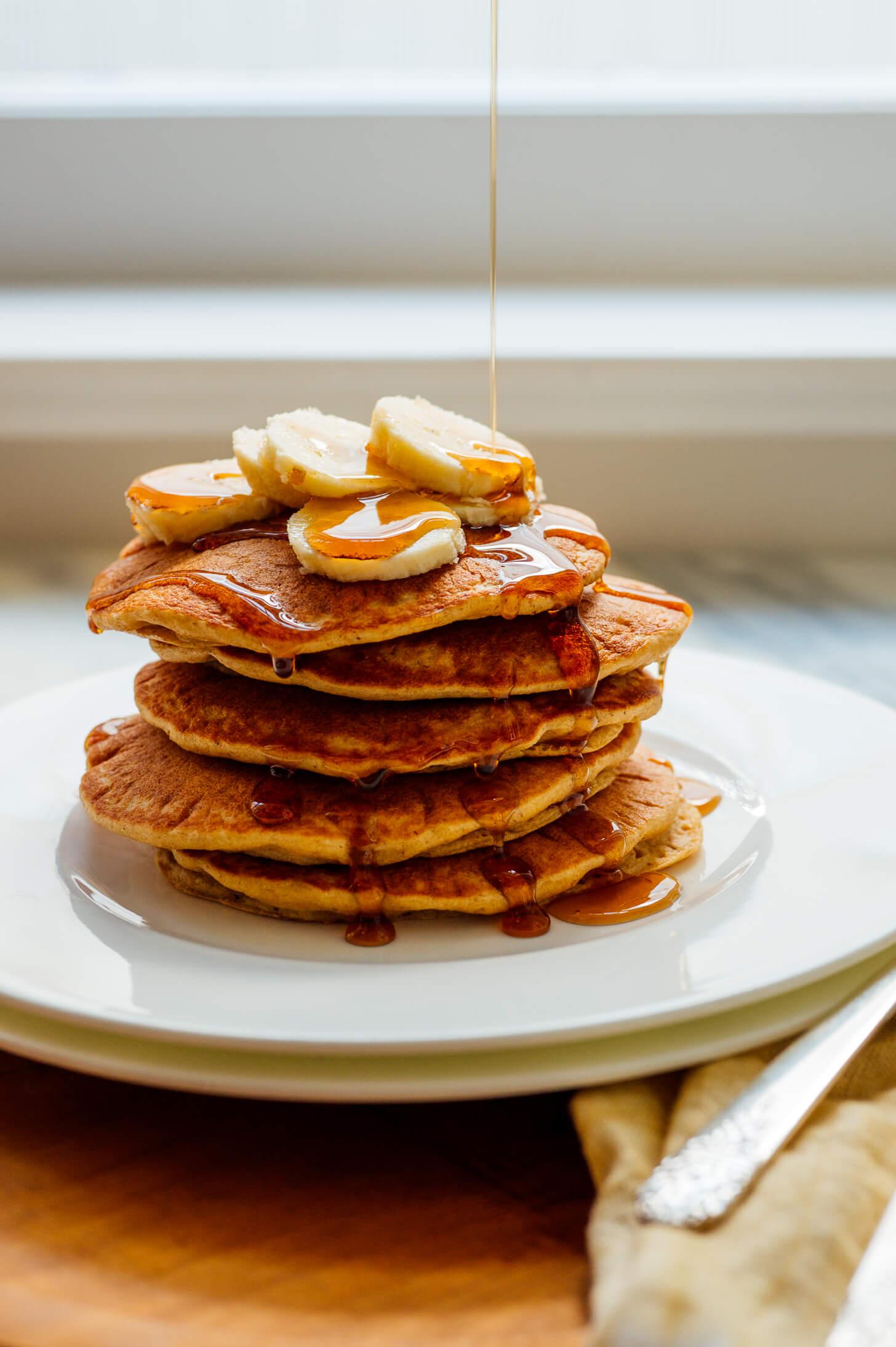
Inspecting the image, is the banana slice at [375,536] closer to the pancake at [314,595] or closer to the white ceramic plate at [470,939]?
the pancake at [314,595]

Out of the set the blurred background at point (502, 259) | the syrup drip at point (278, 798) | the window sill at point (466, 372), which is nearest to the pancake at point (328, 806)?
the syrup drip at point (278, 798)

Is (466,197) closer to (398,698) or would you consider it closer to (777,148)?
(777,148)

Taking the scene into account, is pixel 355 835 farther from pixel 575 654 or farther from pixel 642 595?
pixel 642 595

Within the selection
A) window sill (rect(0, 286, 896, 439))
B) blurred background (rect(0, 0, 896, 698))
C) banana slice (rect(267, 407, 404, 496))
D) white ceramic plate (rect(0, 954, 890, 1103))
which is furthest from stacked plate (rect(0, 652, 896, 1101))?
window sill (rect(0, 286, 896, 439))

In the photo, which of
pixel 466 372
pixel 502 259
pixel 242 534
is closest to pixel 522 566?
pixel 242 534

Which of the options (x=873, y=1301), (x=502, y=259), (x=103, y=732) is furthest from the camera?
(x=502, y=259)

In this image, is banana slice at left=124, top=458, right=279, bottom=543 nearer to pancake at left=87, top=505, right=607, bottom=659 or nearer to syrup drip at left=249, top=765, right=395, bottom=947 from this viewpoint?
pancake at left=87, top=505, right=607, bottom=659
